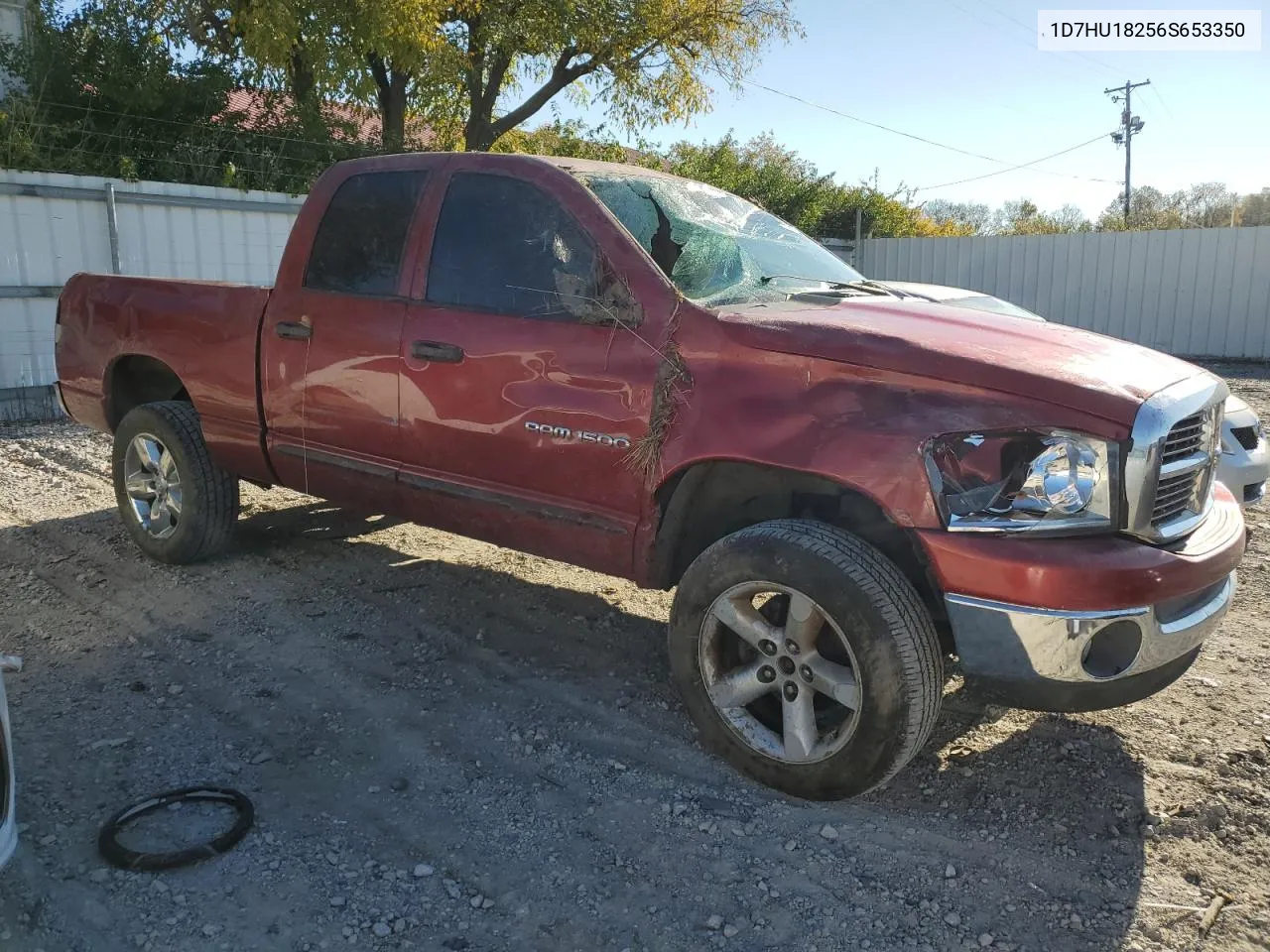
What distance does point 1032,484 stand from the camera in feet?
8.68

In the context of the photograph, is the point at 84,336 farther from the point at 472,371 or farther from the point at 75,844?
the point at 75,844

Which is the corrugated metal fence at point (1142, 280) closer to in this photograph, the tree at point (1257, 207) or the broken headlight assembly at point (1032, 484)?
the broken headlight assembly at point (1032, 484)

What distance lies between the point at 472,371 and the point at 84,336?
2.87 m

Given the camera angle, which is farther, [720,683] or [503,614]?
[503,614]

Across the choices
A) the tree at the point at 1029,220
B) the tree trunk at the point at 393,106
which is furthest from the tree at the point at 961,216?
the tree trunk at the point at 393,106

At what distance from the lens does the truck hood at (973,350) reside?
2.68m

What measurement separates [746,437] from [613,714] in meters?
1.22

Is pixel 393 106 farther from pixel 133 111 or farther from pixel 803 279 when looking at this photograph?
pixel 803 279

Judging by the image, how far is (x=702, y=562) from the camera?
3131mm

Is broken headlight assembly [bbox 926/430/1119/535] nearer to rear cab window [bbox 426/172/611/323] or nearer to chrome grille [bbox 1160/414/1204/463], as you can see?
chrome grille [bbox 1160/414/1204/463]

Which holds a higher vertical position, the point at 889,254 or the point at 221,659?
the point at 889,254

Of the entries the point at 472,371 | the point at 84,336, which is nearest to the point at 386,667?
the point at 472,371

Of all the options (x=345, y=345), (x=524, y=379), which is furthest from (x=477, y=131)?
(x=524, y=379)

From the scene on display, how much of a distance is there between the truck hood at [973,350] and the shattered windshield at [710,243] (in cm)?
23
